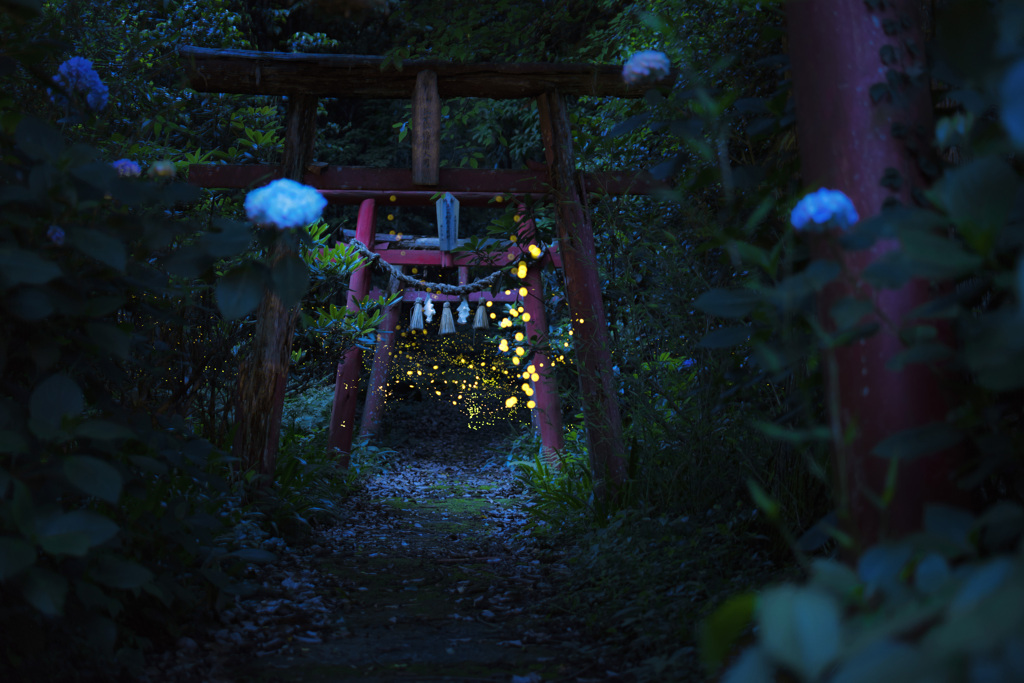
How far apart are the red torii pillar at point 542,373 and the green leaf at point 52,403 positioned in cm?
327

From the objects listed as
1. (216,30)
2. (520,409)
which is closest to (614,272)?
(216,30)

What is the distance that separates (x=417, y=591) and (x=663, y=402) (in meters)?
1.96

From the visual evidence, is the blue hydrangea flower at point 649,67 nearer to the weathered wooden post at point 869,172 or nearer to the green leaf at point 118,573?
the weathered wooden post at point 869,172

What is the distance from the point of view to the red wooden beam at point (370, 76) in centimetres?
424

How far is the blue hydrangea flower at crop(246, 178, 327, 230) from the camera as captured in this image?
4.57 feet

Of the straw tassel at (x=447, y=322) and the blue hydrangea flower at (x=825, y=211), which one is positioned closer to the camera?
the blue hydrangea flower at (x=825, y=211)

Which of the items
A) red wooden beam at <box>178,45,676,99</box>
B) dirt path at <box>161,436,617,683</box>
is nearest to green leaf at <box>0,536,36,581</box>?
→ dirt path at <box>161,436,617,683</box>

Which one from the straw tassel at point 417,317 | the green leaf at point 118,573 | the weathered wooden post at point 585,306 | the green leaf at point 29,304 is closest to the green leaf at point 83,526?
the green leaf at point 118,573

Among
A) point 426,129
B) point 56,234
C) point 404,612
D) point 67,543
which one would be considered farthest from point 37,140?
point 426,129

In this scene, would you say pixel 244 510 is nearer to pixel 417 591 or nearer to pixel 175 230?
pixel 417 591

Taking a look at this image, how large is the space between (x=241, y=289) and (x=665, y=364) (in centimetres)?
275

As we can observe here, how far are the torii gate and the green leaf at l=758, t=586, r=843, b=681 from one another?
3266mm

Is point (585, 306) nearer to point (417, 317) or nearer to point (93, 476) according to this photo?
point (93, 476)

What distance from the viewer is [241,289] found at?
136 cm
